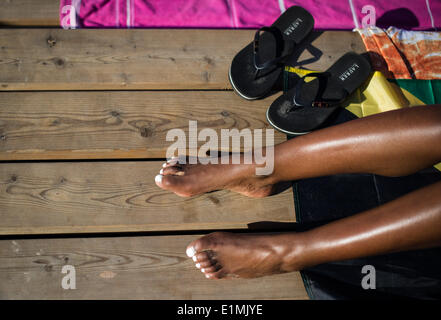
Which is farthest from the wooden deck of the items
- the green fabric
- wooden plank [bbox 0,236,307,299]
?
the green fabric

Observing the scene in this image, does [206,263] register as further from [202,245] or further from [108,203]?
[108,203]

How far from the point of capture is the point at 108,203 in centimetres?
126

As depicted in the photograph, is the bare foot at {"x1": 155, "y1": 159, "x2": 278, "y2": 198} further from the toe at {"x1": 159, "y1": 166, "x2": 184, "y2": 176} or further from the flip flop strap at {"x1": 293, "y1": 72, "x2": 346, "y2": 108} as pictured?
the flip flop strap at {"x1": 293, "y1": 72, "x2": 346, "y2": 108}

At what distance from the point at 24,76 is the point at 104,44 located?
359 mm

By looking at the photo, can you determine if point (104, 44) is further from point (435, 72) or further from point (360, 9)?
point (435, 72)

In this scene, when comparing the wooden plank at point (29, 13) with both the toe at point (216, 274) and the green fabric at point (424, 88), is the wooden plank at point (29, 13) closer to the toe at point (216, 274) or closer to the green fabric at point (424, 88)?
the toe at point (216, 274)

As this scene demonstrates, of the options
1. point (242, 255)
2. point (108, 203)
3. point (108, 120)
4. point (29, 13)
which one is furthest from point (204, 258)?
point (29, 13)

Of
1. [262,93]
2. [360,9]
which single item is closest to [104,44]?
[262,93]

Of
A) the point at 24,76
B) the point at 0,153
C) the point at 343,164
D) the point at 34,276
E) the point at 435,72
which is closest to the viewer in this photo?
the point at 343,164

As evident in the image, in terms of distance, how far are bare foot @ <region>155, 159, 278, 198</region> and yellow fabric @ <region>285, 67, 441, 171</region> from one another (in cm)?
56

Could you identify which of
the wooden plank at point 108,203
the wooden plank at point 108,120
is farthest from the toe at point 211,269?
the wooden plank at point 108,120

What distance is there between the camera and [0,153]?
1.28m

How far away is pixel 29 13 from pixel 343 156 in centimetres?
154

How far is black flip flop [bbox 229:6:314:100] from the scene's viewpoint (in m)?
1.42
